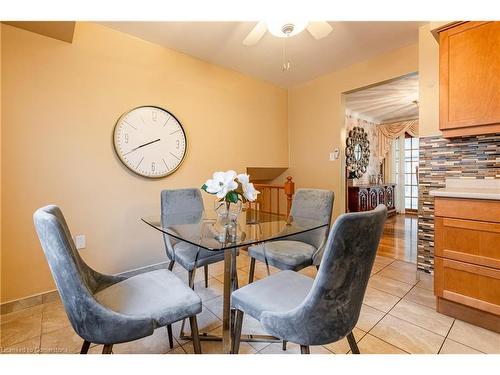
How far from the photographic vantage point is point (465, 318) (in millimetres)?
1628

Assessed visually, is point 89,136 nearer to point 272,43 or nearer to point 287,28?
point 287,28

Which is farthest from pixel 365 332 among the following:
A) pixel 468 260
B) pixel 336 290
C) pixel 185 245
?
pixel 185 245

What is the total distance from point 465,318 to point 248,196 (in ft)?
5.49

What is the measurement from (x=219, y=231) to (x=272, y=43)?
207 cm

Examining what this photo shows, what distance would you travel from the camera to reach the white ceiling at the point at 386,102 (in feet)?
11.9

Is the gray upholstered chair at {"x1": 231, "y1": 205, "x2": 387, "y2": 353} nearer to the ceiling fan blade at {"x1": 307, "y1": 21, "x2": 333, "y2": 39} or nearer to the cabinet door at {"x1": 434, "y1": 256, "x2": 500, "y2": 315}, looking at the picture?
the cabinet door at {"x1": 434, "y1": 256, "x2": 500, "y2": 315}

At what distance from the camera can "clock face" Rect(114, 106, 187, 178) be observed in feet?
7.49

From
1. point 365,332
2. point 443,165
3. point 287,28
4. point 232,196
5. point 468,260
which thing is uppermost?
point 287,28

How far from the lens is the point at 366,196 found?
4.84m

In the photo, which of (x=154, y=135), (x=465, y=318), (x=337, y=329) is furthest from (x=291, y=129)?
(x=337, y=329)

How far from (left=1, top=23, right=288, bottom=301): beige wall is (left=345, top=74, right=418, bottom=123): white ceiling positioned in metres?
2.25

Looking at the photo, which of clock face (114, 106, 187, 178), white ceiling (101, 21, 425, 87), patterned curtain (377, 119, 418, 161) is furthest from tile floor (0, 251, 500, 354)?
patterned curtain (377, 119, 418, 161)

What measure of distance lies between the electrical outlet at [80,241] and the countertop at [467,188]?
2.78 meters
